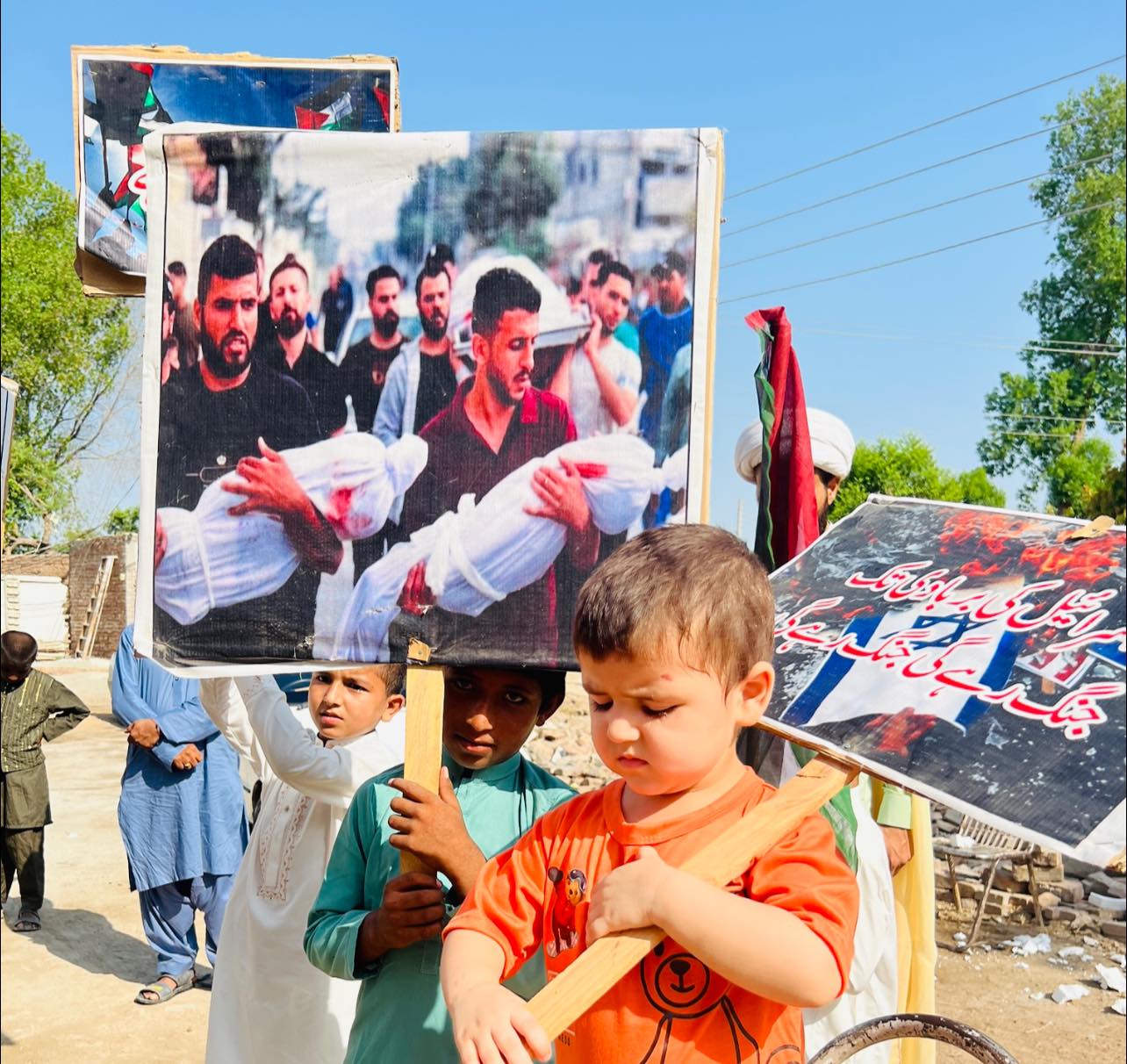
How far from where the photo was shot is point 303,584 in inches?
86.8

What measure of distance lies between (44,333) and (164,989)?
26.4 meters

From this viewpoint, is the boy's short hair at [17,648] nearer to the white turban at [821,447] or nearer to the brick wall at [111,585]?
the white turban at [821,447]

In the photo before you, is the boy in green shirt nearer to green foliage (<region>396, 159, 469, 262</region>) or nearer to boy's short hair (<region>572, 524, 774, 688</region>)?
boy's short hair (<region>572, 524, 774, 688</region>)

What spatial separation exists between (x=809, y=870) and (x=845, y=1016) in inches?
70.6

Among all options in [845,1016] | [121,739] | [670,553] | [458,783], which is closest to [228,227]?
[458,783]

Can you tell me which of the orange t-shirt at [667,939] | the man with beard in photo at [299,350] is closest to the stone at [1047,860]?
the man with beard in photo at [299,350]

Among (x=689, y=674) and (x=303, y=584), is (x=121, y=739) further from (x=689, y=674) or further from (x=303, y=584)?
(x=689, y=674)

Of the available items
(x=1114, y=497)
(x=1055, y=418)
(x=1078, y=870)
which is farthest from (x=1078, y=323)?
(x=1078, y=870)

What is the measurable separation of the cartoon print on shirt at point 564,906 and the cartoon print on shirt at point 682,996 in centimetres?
9

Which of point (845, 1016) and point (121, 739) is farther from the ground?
point (845, 1016)

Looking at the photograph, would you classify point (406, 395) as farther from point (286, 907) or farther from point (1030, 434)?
point (1030, 434)

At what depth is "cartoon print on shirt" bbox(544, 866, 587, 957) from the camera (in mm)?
1500

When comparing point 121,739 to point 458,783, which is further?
point 121,739

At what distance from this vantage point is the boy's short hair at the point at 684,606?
54.9 inches
